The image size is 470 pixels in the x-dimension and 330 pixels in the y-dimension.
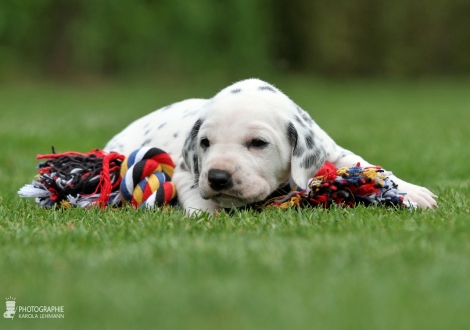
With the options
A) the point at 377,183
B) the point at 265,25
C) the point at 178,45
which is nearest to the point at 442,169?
the point at 377,183

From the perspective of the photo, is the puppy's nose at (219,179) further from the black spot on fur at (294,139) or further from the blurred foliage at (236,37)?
the blurred foliage at (236,37)

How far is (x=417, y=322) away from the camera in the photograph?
2389 mm

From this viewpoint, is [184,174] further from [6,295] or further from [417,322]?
[417,322]

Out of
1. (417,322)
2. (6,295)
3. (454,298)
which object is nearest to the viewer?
(417,322)

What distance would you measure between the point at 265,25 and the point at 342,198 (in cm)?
3064

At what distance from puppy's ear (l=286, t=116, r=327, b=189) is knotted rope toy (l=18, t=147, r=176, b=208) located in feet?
2.79

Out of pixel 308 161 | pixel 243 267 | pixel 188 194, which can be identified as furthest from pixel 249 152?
pixel 243 267

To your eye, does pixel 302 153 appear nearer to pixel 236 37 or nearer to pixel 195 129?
pixel 195 129

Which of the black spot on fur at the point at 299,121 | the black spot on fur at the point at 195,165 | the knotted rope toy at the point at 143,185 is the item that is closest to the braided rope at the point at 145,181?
the knotted rope toy at the point at 143,185

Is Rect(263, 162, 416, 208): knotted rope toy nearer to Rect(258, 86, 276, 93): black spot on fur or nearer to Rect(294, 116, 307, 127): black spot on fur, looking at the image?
Rect(294, 116, 307, 127): black spot on fur

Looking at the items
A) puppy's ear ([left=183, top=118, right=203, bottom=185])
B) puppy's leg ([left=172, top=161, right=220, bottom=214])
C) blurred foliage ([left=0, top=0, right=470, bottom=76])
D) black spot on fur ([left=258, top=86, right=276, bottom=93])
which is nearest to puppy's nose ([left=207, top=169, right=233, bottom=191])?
puppy's leg ([left=172, top=161, right=220, bottom=214])

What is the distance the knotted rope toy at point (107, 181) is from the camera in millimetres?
4824

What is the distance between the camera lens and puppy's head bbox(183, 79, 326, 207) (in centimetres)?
432

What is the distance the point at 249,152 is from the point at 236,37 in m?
28.7
